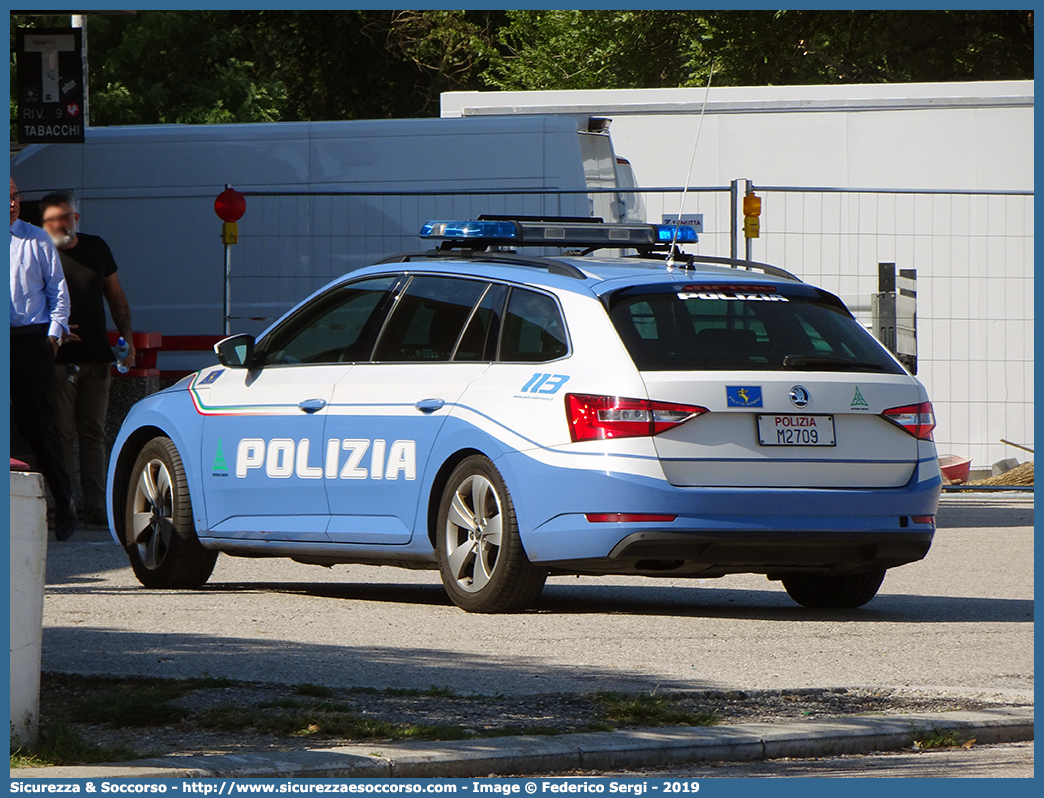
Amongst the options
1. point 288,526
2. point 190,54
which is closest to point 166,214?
point 288,526

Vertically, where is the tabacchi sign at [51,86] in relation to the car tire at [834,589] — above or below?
above

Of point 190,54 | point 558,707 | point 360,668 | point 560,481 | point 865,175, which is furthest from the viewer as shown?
point 190,54

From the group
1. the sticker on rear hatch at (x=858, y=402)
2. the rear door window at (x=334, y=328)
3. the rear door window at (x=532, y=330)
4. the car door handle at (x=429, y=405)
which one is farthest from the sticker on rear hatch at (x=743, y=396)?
the rear door window at (x=334, y=328)

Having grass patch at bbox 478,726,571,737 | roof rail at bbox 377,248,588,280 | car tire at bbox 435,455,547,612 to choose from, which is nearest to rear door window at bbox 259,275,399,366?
roof rail at bbox 377,248,588,280

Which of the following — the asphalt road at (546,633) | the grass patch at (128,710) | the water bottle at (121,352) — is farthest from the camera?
the water bottle at (121,352)

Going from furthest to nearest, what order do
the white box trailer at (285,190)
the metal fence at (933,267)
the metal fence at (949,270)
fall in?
1. the metal fence at (949,270)
2. the metal fence at (933,267)
3. the white box trailer at (285,190)

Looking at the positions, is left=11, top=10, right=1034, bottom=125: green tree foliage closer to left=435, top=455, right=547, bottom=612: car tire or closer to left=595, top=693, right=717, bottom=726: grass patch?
left=435, top=455, right=547, bottom=612: car tire

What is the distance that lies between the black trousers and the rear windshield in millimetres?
3338

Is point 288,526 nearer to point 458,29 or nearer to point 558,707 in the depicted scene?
point 558,707

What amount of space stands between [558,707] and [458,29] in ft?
107

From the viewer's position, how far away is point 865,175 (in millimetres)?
17703

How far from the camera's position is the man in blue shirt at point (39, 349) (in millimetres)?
9742

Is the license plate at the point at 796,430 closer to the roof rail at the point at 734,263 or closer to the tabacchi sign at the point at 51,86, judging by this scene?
the roof rail at the point at 734,263

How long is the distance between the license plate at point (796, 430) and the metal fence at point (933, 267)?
845cm
